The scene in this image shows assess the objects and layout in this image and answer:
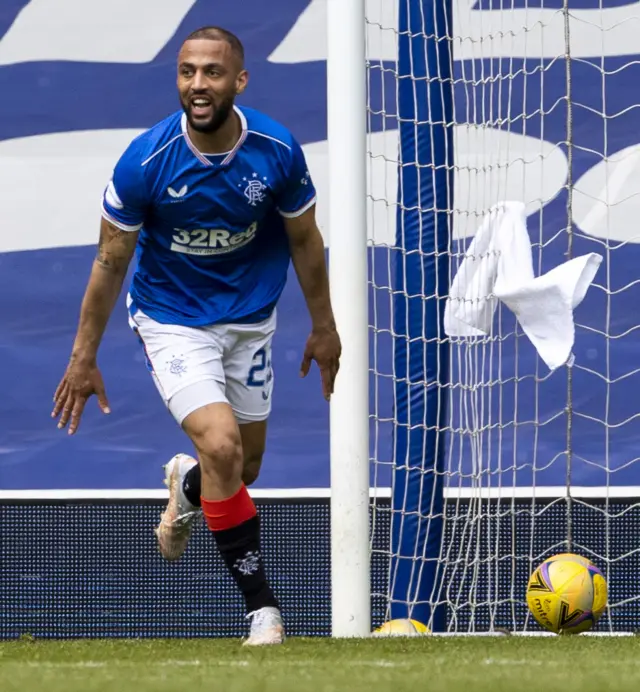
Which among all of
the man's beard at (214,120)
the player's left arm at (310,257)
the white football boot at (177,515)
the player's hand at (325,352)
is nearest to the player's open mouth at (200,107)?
the man's beard at (214,120)

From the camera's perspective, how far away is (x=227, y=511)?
4133 mm

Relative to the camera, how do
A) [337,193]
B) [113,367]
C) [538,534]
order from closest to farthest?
1. [337,193]
2. [538,534]
3. [113,367]

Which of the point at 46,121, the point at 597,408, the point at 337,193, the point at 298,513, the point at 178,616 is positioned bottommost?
the point at 178,616

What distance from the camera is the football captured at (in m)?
4.71

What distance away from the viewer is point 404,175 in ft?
17.5

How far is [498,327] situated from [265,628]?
2.82 metres

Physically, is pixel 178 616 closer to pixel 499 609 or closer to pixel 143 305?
pixel 499 609

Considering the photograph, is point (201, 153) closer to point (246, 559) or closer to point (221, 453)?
point (221, 453)

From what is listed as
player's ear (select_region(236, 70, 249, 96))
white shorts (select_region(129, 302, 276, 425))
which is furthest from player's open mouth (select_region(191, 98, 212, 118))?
white shorts (select_region(129, 302, 276, 425))

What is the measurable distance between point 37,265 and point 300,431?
4.74 feet

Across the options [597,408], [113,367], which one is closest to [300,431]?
[113,367]

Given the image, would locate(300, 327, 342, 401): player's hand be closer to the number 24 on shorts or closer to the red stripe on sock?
the number 24 on shorts

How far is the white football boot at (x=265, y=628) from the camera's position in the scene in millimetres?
3991

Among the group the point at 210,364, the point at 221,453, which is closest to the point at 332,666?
the point at 221,453
